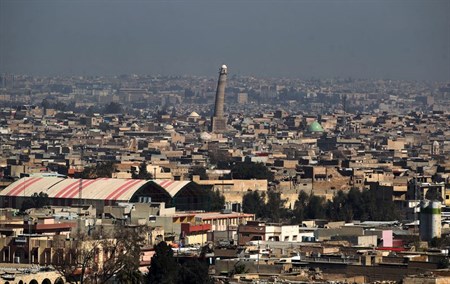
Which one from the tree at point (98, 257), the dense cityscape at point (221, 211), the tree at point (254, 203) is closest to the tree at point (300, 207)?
the dense cityscape at point (221, 211)

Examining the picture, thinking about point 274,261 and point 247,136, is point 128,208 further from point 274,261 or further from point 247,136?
point 247,136

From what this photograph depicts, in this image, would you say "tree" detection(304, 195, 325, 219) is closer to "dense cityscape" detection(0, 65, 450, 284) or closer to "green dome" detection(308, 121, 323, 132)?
"dense cityscape" detection(0, 65, 450, 284)

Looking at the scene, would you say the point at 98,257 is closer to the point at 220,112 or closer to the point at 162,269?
the point at 162,269

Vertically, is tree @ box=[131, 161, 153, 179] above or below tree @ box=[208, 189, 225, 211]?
above

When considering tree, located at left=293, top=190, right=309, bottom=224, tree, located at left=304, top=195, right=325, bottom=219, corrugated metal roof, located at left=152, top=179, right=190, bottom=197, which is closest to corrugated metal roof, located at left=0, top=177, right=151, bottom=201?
corrugated metal roof, located at left=152, top=179, right=190, bottom=197

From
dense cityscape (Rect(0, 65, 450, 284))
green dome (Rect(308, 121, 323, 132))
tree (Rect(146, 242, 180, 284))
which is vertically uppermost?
green dome (Rect(308, 121, 323, 132))

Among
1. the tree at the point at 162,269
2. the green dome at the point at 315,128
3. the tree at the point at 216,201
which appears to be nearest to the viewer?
the tree at the point at 162,269

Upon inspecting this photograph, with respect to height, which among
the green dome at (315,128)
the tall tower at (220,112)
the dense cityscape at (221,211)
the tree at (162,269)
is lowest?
the tree at (162,269)

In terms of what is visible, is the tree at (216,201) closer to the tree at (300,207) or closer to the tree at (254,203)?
the tree at (254,203)

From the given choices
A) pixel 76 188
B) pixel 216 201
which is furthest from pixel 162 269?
pixel 216 201
